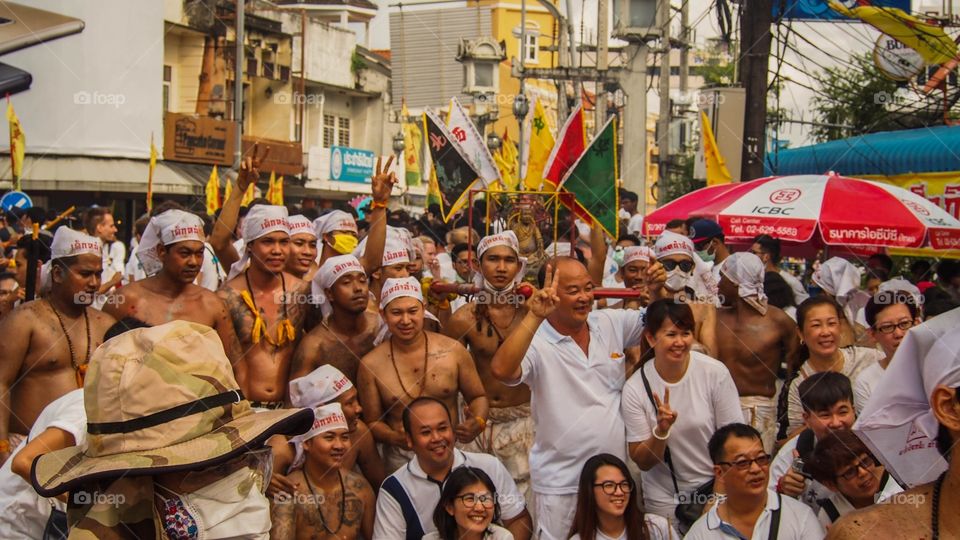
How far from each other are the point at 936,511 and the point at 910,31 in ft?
39.4

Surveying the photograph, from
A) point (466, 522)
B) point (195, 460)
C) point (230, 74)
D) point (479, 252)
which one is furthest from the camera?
point (230, 74)

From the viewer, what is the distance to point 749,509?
526 centimetres

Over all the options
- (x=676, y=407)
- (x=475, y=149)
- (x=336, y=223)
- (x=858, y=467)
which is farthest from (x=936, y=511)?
(x=475, y=149)

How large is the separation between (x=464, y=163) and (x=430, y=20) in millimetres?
47547

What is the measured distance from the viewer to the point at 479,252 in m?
7.38

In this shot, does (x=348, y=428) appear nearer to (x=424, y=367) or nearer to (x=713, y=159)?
(x=424, y=367)

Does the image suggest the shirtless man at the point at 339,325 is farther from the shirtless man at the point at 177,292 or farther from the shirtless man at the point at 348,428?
the shirtless man at the point at 177,292

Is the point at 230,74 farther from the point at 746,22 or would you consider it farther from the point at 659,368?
the point at 659,368

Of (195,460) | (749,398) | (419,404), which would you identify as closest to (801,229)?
→ (749,398)

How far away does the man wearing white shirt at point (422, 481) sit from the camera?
588cm

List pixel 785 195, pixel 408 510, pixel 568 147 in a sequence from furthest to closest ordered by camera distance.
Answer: pixel 785 195 < pixel 568 147 < pixel 408 510

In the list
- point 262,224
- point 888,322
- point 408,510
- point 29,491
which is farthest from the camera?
point 262,224

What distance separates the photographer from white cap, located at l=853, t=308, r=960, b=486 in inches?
98.8

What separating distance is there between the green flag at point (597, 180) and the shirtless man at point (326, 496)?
356 centimetres
